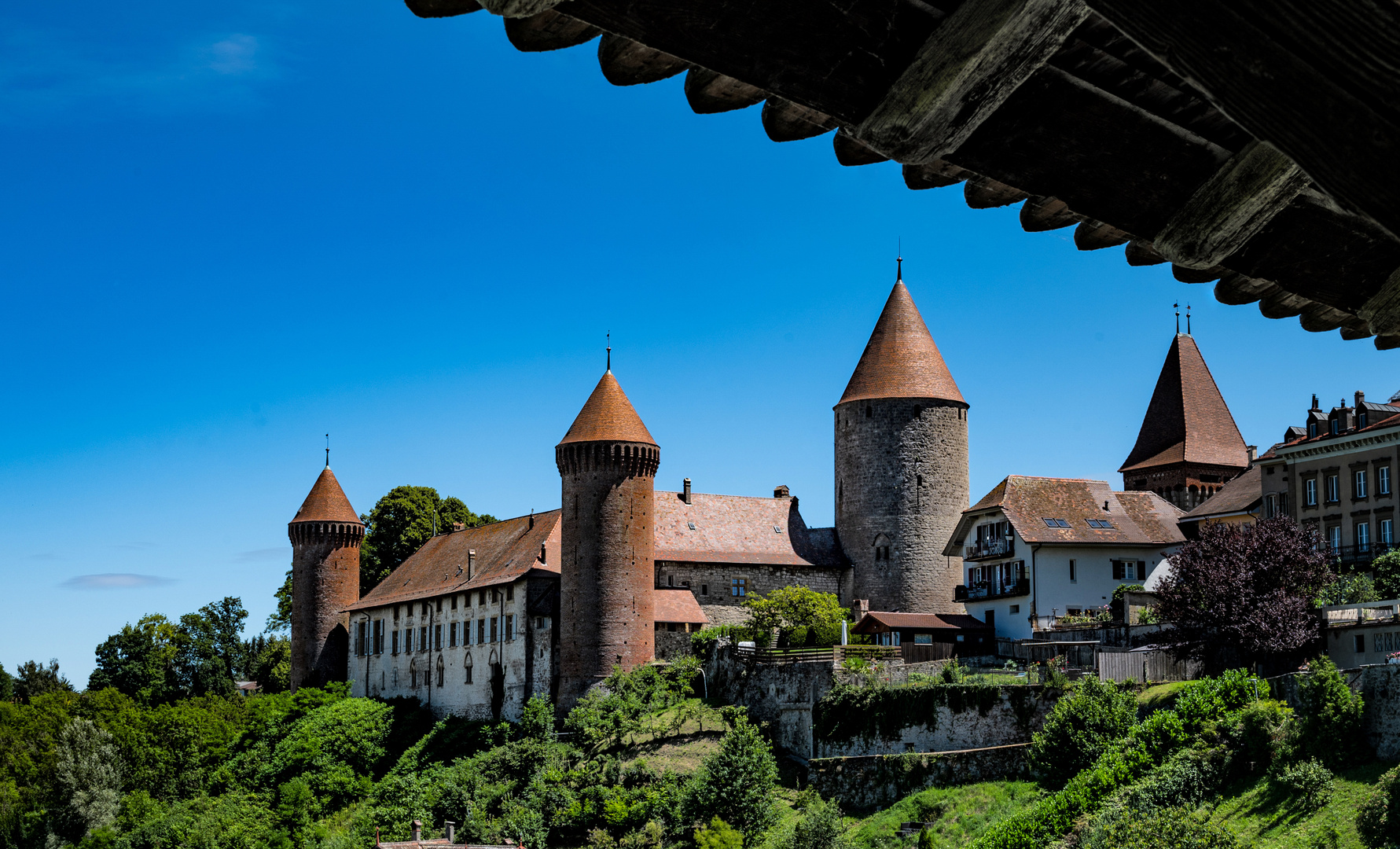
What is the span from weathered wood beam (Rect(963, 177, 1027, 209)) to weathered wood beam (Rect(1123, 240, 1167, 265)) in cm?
44

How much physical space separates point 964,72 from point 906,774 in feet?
119

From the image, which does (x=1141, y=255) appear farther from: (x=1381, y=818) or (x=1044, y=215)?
(x=1381, y=818)

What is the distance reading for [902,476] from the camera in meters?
61.5

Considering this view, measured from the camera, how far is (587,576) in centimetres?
5344

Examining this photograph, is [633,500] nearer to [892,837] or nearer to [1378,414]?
[892,837]

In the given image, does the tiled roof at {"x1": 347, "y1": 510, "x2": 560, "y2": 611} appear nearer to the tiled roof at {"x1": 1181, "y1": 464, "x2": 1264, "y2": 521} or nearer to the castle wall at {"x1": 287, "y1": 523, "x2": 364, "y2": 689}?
the castle wall at {"x1": 287, "y1": 523, "x2": 364, "y2": 689}

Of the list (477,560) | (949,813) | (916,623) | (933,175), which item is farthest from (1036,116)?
(477,560)

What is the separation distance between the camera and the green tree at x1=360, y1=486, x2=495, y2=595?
263 feet

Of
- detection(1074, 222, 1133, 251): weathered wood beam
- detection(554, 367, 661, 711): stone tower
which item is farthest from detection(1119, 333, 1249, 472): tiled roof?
detection(1074, 222, 1133, 251): weathered wood beam

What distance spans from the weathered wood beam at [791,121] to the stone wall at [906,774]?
34.6 meters

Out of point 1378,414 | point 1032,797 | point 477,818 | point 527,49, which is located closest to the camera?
point 527,49

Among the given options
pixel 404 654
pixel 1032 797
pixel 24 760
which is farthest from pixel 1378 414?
pixel 24 760

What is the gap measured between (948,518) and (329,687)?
31362 mm

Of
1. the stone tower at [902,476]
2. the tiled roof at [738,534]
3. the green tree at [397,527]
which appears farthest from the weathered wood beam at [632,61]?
the green tree at [397,527]
